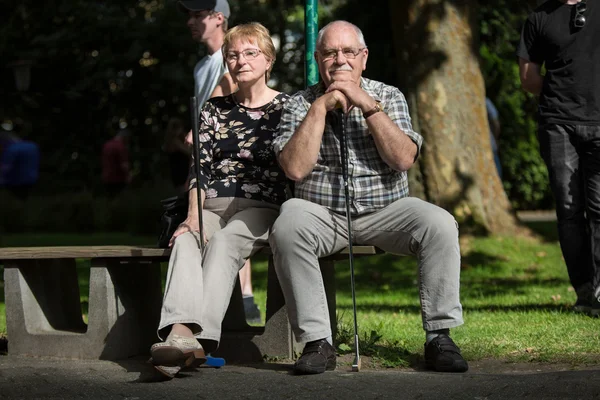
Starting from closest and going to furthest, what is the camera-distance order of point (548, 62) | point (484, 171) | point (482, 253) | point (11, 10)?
point (548, 62), point (482, 253), point (484, 171), point (11, 10)

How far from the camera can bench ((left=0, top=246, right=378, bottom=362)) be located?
5.85 meters

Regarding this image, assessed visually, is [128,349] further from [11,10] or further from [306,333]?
[11,10]

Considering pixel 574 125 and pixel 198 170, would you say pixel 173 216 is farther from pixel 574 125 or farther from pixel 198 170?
pixel 574 125

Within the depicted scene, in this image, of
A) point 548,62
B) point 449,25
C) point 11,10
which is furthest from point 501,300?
point 11,10

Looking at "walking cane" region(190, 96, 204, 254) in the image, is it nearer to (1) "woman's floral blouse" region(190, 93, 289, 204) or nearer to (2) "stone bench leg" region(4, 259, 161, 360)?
(1) "woman's floral blouse" region(190, 93, 289, 204)

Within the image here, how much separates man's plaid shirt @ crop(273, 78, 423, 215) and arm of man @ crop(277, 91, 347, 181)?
13 cm

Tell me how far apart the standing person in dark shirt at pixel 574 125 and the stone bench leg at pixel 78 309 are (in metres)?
2.53

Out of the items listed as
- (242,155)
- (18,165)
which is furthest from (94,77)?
(242,155)

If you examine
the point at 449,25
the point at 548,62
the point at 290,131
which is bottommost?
the point at 290,131

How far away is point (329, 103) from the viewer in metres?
5.40

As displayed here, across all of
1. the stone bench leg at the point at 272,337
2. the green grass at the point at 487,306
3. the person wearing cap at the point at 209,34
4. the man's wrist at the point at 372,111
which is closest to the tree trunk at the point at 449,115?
the green grass at the point at 487,306

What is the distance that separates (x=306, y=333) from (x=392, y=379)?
1.67 feet

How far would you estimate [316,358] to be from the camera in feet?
17.0

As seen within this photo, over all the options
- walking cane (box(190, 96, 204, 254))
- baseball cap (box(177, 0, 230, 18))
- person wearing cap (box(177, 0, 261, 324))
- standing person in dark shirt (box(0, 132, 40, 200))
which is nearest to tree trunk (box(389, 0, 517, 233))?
person wearing cap (box(177, 0, 261, 324))
